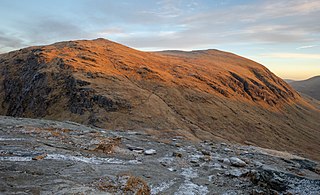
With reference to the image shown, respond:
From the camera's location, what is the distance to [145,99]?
133 feet

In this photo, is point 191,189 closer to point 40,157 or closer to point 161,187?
point 161,187

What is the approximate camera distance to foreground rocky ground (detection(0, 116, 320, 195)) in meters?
10.6

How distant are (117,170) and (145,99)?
Answer: 26.9 metres

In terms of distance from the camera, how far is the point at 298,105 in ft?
238

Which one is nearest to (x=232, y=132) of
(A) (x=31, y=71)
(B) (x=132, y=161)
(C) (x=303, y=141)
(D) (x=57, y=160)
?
(C) (x=303, y=141)

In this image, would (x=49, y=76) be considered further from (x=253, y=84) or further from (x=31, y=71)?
(x=253, y=84)

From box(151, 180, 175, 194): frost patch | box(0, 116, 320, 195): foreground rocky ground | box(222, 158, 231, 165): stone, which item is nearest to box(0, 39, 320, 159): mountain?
box(222, 158, 231, 165): stone

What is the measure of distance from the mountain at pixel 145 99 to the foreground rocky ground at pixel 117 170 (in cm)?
1201

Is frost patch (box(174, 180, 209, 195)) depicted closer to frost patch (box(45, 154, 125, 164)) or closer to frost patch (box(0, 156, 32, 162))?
frost patch (box(45, 154, 125, 164))

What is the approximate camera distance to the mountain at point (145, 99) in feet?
120

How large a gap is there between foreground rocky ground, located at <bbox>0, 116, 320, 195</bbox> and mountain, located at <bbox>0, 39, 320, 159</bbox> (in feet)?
39.4

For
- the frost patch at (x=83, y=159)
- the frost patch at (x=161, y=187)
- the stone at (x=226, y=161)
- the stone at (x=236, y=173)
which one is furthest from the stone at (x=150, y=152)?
the stone at (x=236, y=173)

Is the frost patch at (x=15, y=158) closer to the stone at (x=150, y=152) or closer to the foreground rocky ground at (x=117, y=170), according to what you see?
the foreground rocky ground at (x=117, y=170)

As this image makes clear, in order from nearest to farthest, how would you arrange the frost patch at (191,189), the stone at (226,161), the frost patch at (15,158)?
the frost patch at (191,189)
the frost patch at (15,158)
the stone at (226,161)
